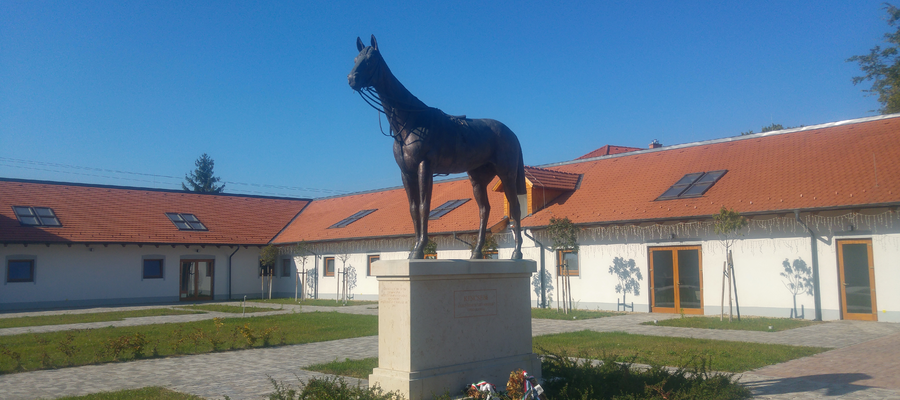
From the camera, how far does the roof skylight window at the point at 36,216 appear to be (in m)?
24.9

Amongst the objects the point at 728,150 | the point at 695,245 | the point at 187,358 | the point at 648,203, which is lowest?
the point at 187,358

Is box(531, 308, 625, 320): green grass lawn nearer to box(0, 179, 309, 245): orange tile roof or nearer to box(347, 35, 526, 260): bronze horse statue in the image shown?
box(347, 35, 526, 260): bronze horse statue

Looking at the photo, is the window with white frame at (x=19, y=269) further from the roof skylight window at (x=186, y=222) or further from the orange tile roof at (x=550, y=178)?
the orange tile roof at (x=550, y=178)

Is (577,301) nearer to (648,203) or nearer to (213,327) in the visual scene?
(648,203)

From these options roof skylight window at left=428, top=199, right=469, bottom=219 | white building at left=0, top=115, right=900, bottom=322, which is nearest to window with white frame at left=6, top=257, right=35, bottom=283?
white building at left=0, top=115, right=900, bottom=322

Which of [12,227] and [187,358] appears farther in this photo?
[12,227]

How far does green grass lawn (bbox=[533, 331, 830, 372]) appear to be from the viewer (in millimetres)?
9138

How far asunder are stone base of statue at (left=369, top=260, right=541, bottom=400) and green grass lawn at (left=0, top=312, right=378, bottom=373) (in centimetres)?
675

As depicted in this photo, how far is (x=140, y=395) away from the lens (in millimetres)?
7512

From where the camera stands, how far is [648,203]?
18875mm

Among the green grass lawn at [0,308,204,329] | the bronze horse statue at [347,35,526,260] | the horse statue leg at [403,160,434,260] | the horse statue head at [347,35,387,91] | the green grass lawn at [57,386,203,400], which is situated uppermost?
the horse statue head at [347,35,387,91]

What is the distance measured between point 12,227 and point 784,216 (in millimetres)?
26474

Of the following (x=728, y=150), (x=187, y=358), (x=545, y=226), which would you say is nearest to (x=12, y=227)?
(x=187, y=358)

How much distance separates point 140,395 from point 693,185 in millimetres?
15993
